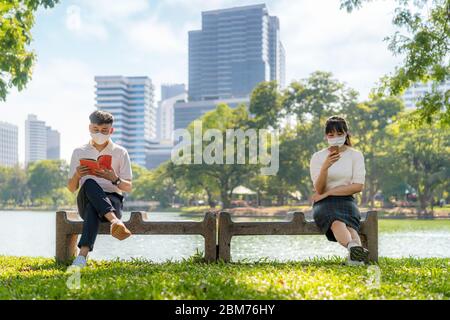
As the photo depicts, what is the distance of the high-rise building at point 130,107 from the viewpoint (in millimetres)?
106062

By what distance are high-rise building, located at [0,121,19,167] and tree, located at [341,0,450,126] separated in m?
115

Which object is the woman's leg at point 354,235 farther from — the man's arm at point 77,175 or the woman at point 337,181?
the man's arm at point 77,175

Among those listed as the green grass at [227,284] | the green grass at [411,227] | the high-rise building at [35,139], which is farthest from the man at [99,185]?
the high-rise building at [35,139]

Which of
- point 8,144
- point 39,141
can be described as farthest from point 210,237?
point 39,141

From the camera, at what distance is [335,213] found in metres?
4.67

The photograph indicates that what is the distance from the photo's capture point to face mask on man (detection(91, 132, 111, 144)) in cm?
480

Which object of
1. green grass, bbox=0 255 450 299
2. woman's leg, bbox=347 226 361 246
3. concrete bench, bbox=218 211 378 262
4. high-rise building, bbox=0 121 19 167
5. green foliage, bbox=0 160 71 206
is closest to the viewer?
green grass, bbox=0 255 450 299

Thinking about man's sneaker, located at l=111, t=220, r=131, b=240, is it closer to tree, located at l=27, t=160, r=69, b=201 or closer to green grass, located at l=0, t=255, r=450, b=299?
green grass, located at l=0, t=255, r=450, b=299

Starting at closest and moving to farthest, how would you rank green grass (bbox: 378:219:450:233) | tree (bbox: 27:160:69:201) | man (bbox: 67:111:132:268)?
man (bbox: 67:111:132:268) < green grass (bbox: 378:219:450:233) < tree (bbox: 27:160:69:201)

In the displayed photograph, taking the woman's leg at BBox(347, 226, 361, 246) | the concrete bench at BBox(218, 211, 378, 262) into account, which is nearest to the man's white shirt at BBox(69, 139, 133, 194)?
the concrete bench at BBox(218, 211, 378, 262)

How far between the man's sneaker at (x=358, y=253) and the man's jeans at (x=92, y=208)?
1997 mm

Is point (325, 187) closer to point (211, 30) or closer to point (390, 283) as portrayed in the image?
point (390, 283)
